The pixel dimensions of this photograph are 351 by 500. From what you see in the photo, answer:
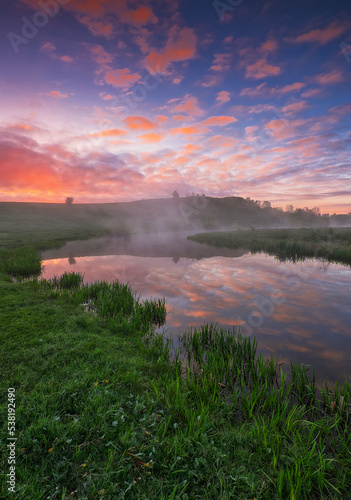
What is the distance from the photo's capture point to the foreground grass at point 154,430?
3.36m

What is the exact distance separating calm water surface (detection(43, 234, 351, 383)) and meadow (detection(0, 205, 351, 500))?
7.15ft

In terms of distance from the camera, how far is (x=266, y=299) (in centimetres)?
1398

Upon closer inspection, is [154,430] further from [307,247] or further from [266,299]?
[307,247]

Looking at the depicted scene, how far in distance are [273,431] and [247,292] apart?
11.5 m

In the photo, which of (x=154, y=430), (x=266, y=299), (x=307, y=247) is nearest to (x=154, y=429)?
(x=154, y=430)

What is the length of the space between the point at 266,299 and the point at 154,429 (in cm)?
1142

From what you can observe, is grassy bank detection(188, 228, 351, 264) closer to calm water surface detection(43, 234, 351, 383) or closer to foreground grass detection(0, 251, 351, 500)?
calm water surface detection(43, 234, 351, 383)

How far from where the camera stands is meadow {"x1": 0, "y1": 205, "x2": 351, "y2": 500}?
11.0 ft

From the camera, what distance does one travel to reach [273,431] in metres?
4.46

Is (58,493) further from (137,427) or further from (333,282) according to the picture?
(333,282)
